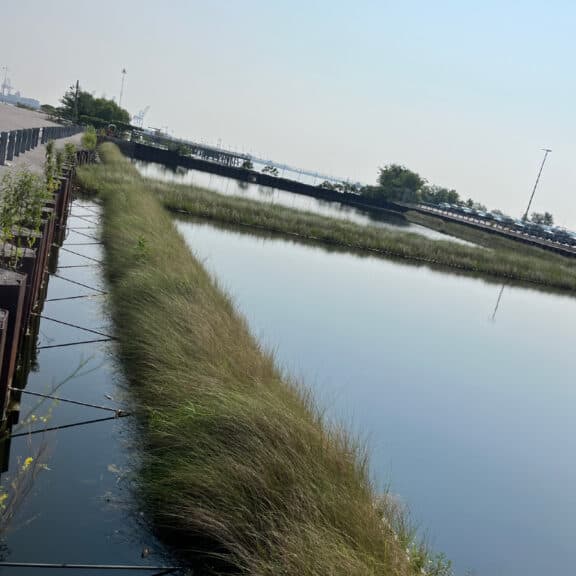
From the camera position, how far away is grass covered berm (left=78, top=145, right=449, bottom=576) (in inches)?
143

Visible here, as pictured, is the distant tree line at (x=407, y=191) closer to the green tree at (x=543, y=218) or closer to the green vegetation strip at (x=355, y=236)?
the green tree at (x=543, y=218)

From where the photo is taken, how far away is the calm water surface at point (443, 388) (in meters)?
6.45

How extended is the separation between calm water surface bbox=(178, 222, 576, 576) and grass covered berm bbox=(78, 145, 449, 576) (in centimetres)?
158

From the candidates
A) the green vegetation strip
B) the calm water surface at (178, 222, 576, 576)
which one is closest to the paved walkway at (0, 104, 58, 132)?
the green vegetation strip

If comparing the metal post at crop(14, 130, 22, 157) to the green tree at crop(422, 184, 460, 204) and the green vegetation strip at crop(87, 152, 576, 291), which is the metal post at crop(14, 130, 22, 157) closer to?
the green vegetation strip at crop(87, 152, 576, 291)

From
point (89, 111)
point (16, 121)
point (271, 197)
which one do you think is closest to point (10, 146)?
point (16, 121)

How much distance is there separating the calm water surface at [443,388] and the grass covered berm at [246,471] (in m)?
1.58

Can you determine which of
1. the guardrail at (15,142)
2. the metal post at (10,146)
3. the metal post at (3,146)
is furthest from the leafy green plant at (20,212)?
the metal post at (10,146)

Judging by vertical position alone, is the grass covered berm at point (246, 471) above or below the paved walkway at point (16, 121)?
above

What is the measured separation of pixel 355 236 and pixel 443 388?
714 inches

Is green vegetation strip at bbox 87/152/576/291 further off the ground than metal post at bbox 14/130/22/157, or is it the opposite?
metal post at bbox 14/130/22/157

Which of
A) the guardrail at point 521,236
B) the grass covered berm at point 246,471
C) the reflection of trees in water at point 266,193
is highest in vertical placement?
the grass covered berm at point 246,471

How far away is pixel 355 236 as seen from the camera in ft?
92.9

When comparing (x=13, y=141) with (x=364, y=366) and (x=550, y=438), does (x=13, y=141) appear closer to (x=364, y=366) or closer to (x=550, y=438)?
(x=364, y=366)
